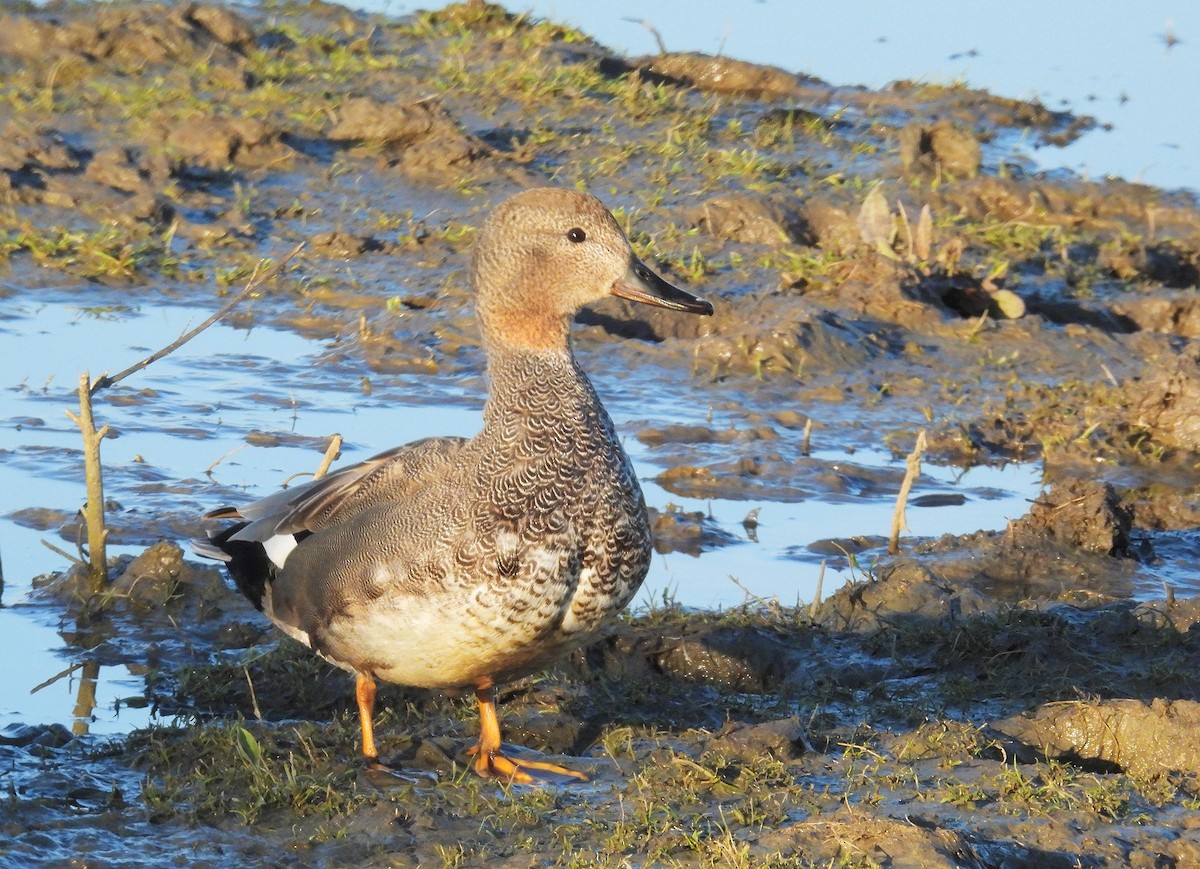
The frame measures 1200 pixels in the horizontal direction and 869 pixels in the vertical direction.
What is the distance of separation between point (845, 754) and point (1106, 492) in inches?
88.0

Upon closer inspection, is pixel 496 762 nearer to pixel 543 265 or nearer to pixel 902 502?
pixel 543 265

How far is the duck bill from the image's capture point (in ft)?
15.4

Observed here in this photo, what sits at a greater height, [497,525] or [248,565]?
[497,525]

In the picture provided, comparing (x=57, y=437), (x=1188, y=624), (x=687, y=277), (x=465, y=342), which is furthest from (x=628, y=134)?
(x=1188, y=624)

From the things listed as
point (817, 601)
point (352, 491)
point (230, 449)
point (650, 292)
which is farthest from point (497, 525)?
point (230, 449)

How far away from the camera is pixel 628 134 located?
33.5ft

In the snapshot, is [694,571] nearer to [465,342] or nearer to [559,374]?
[559,374]

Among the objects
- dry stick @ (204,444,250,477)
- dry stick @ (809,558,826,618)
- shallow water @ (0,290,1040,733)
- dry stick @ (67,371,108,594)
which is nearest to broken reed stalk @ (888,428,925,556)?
shallow water @ (0,290,1040,733)

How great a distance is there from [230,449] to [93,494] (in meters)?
1.44

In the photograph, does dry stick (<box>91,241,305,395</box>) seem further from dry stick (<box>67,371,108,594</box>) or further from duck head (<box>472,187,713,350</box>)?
duck head (<box>472,187,713,350</box>)

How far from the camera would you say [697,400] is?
750 centimetres

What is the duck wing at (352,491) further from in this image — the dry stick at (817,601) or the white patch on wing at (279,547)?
the dry stick at (817,601)

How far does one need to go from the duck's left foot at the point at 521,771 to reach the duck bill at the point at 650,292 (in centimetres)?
120

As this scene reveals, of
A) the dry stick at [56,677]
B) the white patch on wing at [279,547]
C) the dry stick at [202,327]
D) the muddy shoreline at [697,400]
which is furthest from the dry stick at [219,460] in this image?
the white patch on wing at [279,547]
